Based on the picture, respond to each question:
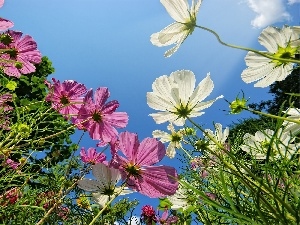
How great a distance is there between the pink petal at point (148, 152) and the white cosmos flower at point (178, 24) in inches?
13.6

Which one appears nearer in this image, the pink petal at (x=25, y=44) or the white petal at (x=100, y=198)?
the white petal at (x=100, y=198)

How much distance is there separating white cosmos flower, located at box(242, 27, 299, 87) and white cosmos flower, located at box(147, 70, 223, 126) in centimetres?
13

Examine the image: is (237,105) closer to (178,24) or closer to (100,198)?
(178,24)

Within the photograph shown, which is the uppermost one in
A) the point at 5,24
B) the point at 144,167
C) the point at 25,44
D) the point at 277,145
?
the point at 25,44

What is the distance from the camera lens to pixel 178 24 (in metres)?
0.82

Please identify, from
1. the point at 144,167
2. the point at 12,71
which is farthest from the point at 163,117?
the point at 12,71

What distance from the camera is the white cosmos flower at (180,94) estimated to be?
937 mm

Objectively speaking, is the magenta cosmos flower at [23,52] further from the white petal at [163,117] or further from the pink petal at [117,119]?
the white petal at [163,117]

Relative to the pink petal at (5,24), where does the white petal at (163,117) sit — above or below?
below

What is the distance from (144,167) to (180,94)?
0.85 feet


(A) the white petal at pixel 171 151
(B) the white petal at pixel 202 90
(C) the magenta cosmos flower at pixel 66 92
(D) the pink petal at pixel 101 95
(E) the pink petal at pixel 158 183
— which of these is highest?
(A) the white petal at pixel 171 151

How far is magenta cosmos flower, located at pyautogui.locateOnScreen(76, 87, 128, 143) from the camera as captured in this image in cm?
142

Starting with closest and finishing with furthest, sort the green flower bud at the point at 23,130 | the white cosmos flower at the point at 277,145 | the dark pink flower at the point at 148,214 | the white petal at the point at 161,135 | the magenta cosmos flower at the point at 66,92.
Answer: the white cosmos flower at the point at 277,145 → the green flower bud at the point at 23,130 → the magenta cosmos flower at the point at 66,92 → the white petal at the point at 161,135 → the dark pink flower at the point at 148,214

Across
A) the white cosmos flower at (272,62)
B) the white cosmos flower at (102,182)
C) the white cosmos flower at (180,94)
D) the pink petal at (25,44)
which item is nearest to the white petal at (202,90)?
the white cosmos flower at (180,94)
